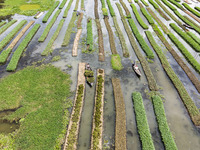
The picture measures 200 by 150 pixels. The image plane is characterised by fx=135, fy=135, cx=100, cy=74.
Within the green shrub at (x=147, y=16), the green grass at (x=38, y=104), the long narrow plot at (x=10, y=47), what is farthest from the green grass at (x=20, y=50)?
the green shrub at (x=147, y=16)

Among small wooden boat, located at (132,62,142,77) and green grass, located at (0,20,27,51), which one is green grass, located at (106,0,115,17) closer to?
small wooden boat, located at (132,62,142,77)

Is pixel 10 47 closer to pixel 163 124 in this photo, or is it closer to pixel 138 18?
pixel 163 124

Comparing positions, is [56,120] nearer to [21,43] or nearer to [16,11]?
[21,43]

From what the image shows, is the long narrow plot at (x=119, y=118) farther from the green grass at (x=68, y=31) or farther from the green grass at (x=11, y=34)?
the green grass at (x=11, y=34)

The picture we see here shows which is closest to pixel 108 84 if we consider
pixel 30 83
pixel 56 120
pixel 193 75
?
pixel 56 120

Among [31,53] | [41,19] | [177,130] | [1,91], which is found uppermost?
[41,19]

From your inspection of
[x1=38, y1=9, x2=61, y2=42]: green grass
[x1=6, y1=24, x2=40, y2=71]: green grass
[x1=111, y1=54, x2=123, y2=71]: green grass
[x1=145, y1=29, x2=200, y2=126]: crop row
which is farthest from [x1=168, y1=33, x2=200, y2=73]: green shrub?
[x1=6, y1=24, x2=40, y2=71]: green grass

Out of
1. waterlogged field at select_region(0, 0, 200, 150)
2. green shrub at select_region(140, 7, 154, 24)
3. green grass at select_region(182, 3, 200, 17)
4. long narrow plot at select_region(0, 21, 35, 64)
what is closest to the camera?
waterlogged field at select_region(0, 0, 200, 150)
